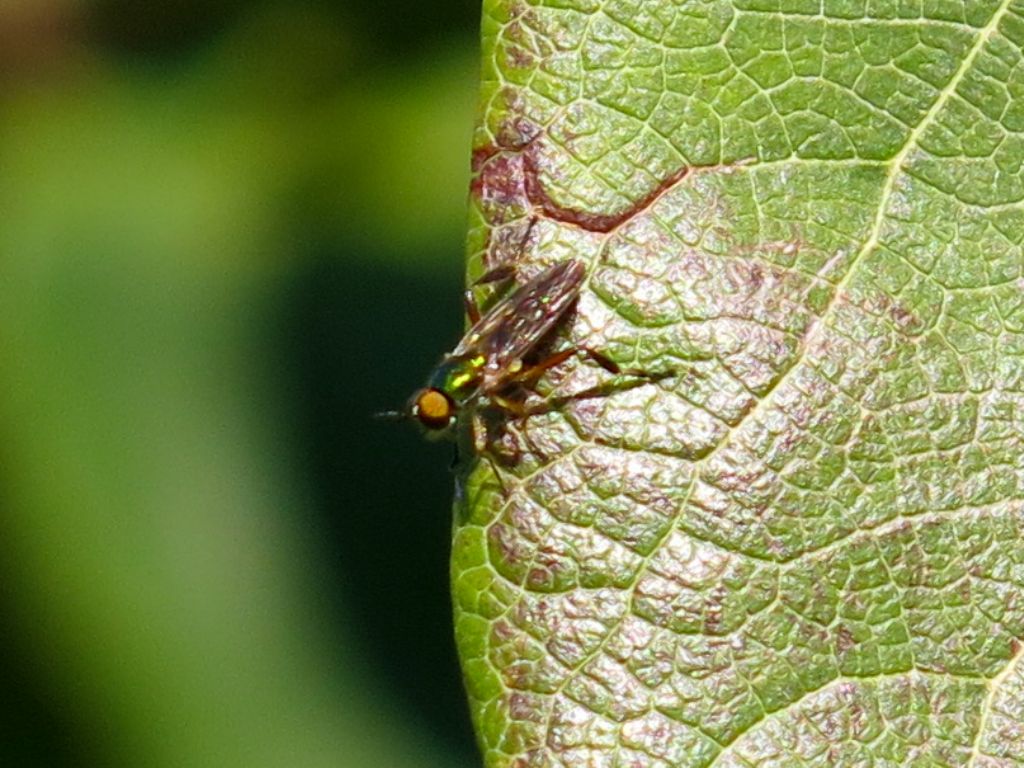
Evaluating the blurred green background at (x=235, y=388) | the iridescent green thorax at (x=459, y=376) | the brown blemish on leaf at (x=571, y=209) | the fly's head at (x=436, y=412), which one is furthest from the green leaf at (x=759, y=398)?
the blurred green background at (x=235, y=388)

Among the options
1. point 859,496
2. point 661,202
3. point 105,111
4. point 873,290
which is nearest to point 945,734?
point 859,496

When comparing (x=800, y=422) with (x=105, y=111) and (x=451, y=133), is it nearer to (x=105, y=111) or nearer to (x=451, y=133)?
(x=451, y=133)

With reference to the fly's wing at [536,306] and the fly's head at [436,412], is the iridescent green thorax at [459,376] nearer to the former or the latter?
the fly's head at [436,412]

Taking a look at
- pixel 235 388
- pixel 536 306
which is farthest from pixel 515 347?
pixel 235 388

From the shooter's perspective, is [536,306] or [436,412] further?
[436,412]

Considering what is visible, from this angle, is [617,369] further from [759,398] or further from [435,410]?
[435,410]
